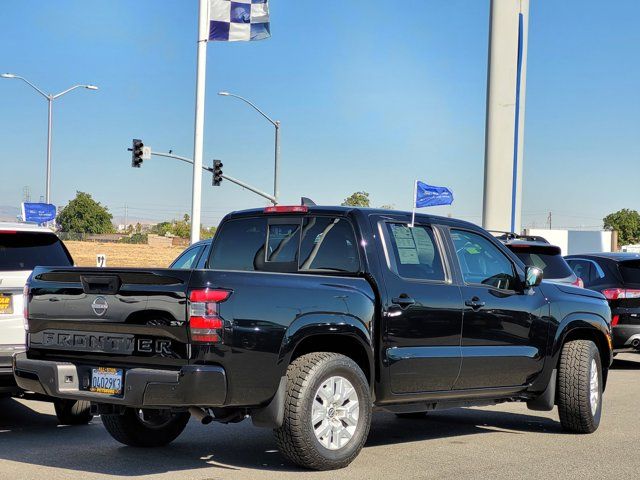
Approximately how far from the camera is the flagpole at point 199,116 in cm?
2230

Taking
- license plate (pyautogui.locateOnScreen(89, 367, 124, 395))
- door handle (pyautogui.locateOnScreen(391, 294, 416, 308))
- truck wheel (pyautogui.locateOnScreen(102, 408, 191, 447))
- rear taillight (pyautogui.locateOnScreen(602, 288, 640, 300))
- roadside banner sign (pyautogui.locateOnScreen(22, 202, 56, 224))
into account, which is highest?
Result: roadside banner sign (pyautogui.locateOnScreen(22, 202, 56, 224))

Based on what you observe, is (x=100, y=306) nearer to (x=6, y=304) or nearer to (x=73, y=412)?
(x=6, y=304)

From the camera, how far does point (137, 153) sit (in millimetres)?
35500

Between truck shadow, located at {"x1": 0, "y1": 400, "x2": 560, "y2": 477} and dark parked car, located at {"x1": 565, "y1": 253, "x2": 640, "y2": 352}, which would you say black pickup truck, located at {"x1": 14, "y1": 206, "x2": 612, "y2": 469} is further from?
dark parked car, located at {"x1": 565, "y1": 253, "x2": 640, "y2": 352}

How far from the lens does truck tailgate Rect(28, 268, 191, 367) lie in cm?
651

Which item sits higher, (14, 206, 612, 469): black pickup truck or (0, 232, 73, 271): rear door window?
(0, 232, 73, 271): rear door window

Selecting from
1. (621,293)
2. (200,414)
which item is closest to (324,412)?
(200,414)

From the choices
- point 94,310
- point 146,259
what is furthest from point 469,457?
point 146,259

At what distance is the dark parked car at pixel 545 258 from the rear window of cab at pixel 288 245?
6186 millimetres

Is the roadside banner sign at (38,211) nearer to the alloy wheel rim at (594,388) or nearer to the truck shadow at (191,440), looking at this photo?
the truck shadow at (191,440)

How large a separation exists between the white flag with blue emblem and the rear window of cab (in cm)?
1427

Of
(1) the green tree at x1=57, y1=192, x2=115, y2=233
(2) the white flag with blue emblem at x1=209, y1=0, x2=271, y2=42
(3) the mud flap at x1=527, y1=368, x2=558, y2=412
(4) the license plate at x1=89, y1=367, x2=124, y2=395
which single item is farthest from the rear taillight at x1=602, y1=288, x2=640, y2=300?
(1) the green tree at x1=57, y1=192, x2=115, y2=233

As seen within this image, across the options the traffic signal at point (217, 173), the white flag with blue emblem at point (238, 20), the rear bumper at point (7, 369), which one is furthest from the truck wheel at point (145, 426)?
the traffic signal at point (217, 173)

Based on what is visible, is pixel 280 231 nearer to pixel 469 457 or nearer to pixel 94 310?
pixel 94 310
